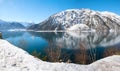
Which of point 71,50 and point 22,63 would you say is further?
point 71,50

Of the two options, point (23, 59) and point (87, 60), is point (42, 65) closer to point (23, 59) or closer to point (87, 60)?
point (23, 59)

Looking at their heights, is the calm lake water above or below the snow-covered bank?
below

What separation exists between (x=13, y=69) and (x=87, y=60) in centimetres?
5558

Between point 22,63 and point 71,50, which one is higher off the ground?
point 22,63

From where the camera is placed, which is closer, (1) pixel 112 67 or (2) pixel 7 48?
(2) pixel 7 48

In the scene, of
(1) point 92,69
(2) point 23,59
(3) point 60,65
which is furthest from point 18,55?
(1) point 92,69

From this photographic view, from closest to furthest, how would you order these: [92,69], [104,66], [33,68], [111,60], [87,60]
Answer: [33,68] < [92,69] < [104,66] < [111,60] < [87,60]

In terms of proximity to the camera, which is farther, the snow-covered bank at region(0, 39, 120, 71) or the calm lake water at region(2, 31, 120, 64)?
the calm lake water at region(2, 31, 120, 64)

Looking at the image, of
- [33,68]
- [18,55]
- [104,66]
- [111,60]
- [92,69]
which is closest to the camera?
[33,68]

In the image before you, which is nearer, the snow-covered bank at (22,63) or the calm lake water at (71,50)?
the snow-covered bank at (22,63)

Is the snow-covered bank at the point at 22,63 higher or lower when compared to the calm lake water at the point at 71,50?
higher

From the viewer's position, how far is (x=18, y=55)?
8031mm

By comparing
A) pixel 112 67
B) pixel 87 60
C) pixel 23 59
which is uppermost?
pixel 23 59

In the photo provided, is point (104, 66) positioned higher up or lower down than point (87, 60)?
higher up
